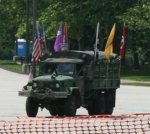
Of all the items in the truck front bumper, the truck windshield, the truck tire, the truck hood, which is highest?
the truck windshield

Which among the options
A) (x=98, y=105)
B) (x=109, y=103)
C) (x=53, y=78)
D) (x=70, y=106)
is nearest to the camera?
(x=70, y=106)

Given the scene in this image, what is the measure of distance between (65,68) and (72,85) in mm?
919

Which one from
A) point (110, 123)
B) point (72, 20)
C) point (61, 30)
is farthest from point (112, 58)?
point (72, 20)

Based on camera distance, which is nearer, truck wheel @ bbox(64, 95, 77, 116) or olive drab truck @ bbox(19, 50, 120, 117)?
truck wheel @ bbox(64, 95, 77, 116)

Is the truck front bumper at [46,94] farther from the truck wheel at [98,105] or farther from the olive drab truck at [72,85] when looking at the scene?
the truck wheel at [98,105]

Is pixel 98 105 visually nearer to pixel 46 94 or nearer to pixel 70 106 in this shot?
pixel 70 106

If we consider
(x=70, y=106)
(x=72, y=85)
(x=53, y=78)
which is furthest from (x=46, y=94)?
(x=72, y=85)

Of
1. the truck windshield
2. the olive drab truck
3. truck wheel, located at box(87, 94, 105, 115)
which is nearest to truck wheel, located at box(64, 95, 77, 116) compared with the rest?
the olive drab truck

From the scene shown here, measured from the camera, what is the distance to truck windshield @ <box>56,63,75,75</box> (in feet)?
69.6

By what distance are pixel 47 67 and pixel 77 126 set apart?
4.94 metres

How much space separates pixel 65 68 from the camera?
21344 mm

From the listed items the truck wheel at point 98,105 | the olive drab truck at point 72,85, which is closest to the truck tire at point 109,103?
the olive drab truck at point 72,85

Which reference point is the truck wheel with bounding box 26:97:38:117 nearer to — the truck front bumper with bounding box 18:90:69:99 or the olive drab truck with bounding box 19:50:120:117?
the olive drab truck with bounding box 19:50:120:117

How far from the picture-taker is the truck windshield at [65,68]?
69.6 feet
